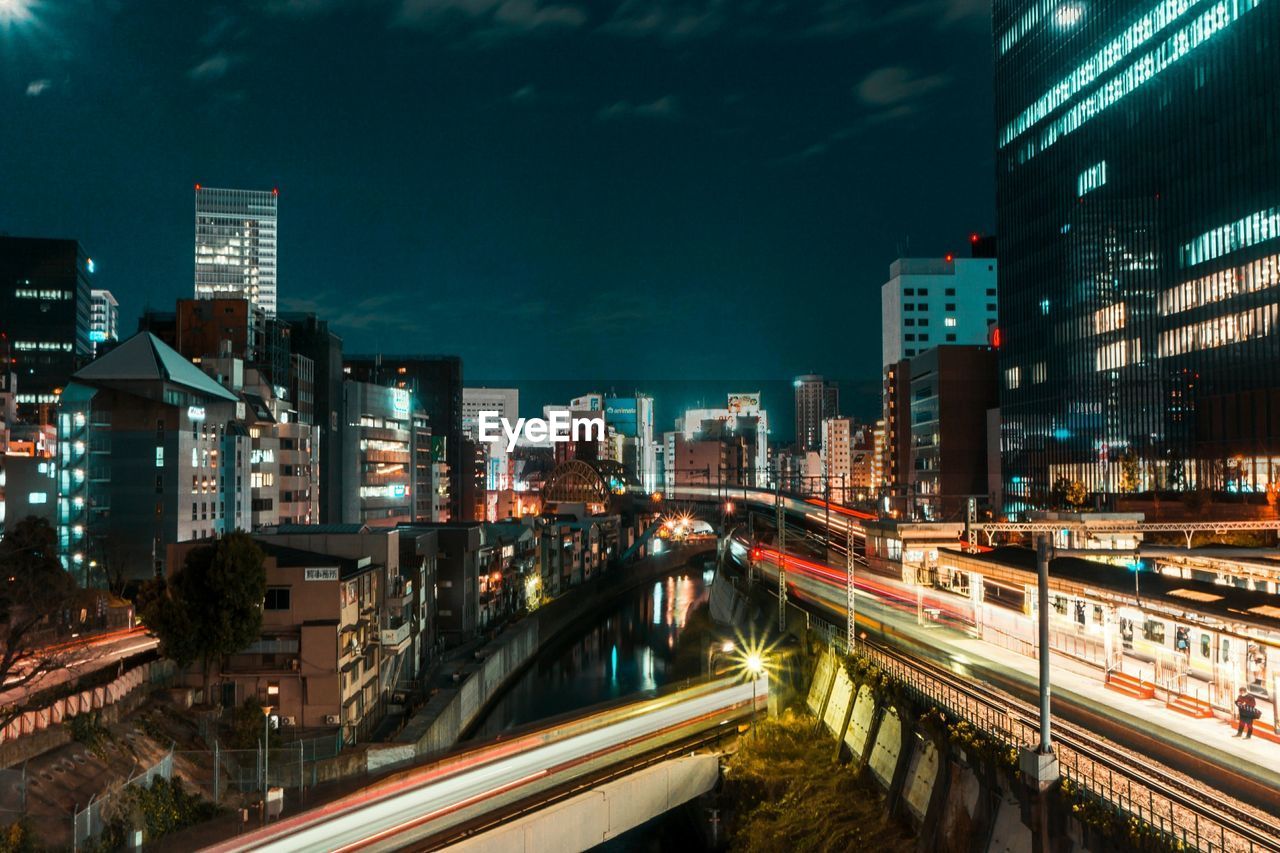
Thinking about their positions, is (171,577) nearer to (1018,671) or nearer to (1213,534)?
(1018,671)

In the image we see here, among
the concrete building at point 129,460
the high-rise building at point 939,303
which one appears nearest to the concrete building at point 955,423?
the high-rise building at point 939,303

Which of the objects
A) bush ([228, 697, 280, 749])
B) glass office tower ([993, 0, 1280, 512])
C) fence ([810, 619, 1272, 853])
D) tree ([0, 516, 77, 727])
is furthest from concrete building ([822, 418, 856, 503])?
fence ([810, 619, 1272, 853])

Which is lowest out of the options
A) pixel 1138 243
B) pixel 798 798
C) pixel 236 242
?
pixel 798 798

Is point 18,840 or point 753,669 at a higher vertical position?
point 753,669

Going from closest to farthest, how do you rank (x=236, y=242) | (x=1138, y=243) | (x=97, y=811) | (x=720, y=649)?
(x=97, y=811)
(x=720, y=649)
(x=1138, y=243)
(x=236, y=242)

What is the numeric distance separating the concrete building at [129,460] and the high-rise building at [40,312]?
5391 centimetres

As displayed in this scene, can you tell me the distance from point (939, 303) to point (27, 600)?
109 meters

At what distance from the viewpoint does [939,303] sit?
12256 cm

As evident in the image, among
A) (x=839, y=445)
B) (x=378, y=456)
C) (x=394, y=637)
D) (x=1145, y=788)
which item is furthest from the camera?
(x=839, y=445)

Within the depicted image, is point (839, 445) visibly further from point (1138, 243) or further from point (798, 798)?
point (798, 798)

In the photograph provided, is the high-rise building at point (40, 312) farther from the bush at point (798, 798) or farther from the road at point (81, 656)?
the bush at point (798, 798)

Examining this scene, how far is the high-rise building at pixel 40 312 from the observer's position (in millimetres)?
94812

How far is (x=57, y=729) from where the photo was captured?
80.0 feet

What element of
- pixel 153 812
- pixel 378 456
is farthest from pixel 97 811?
pixel 378 456
